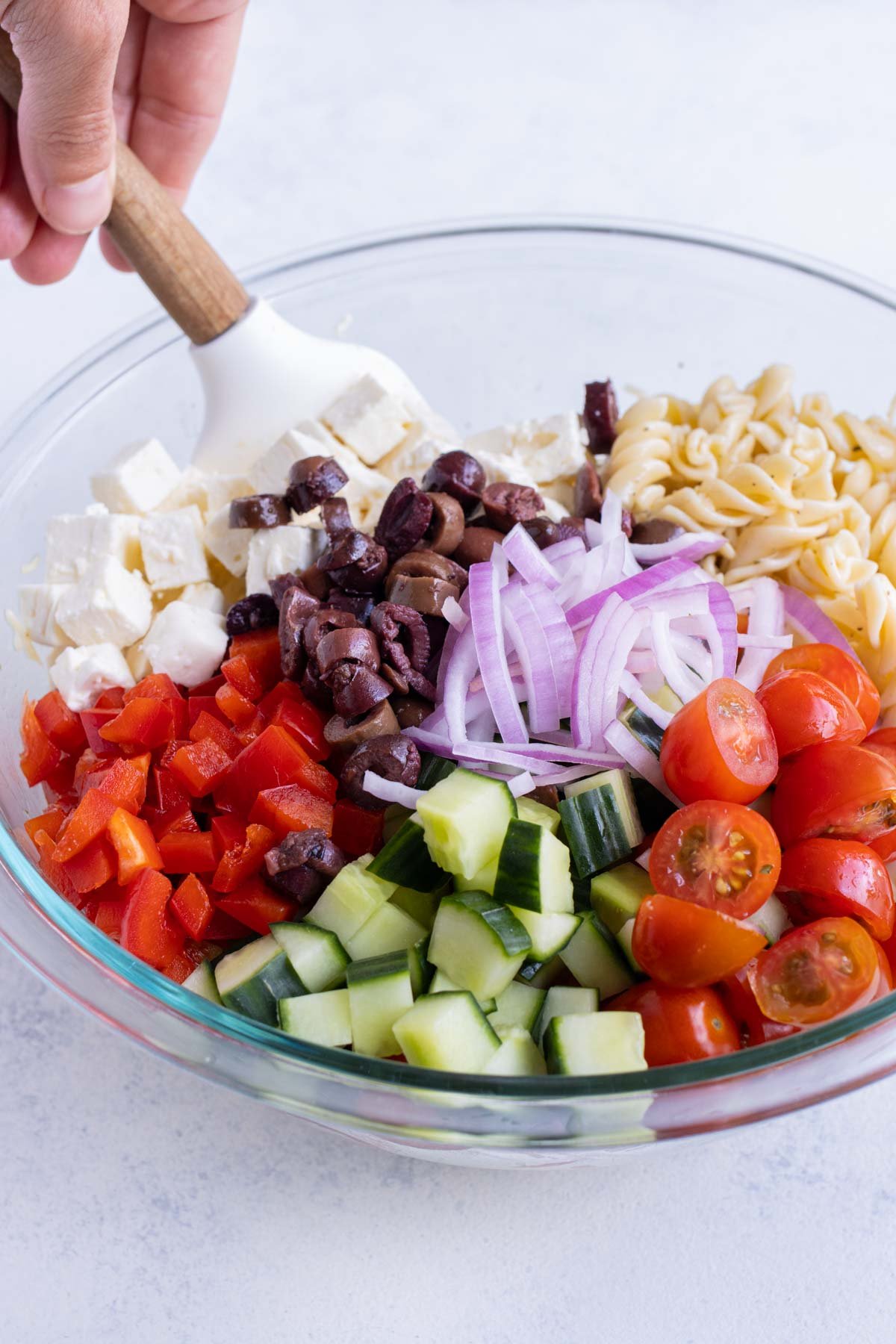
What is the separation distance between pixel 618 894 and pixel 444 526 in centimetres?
115

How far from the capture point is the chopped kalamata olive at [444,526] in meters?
3.31

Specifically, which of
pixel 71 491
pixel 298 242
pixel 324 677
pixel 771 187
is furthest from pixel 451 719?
pixel 771 187

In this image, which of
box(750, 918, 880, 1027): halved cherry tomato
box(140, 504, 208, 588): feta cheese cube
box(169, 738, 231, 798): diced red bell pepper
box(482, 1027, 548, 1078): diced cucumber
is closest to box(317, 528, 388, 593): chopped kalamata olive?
box(140, 504, 208, 588): feta cheese cube

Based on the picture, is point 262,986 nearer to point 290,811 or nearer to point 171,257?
point 290,811

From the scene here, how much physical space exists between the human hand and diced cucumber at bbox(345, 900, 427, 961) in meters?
2.09

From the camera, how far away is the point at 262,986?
255 centimetres

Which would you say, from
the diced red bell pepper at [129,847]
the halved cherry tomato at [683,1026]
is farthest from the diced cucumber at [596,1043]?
the diced red bell pepper at [129,847]

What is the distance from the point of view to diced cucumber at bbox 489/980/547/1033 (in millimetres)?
2527

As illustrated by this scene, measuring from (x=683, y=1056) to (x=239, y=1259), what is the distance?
1.15 metres

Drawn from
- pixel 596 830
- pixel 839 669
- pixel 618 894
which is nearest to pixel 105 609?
pixel 596 830

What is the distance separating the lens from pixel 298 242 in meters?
5.37

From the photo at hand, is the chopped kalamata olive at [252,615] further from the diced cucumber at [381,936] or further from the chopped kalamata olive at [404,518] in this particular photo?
the diced cucumber at [381,936]

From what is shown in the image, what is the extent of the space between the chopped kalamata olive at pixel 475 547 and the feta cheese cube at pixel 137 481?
1.01 m

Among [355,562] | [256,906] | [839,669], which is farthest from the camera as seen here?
[355,562]
